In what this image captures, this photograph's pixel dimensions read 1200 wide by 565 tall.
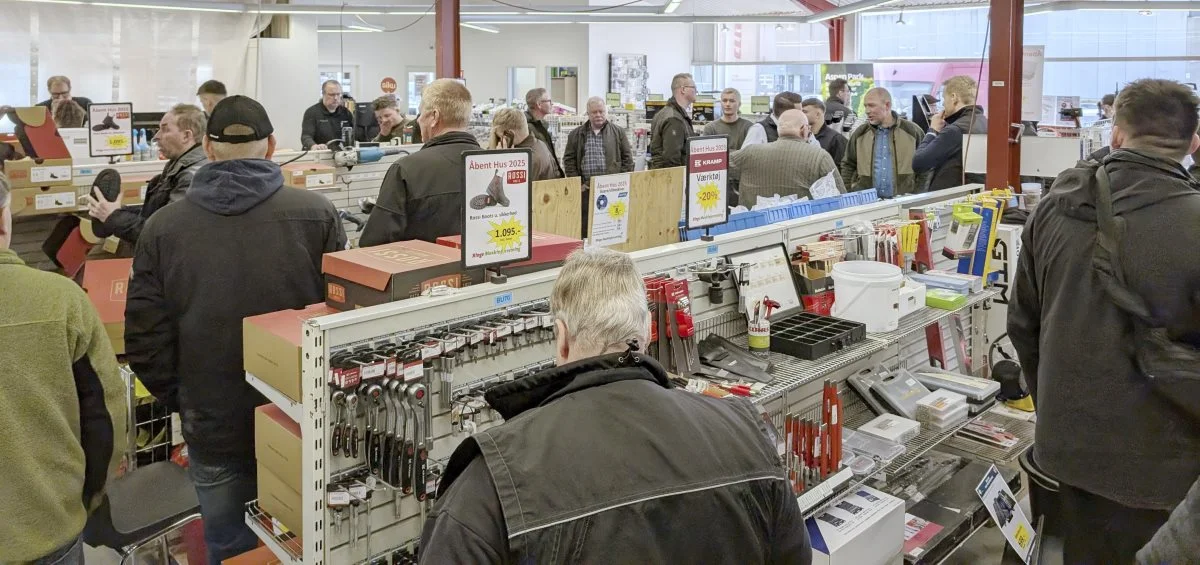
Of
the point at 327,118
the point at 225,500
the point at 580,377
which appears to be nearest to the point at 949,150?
the point at 225,500

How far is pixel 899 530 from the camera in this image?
3.18 metres

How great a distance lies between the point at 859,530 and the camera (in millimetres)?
2945

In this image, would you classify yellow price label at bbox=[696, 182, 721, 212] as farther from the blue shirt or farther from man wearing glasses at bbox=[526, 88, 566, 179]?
man wearing glasses at bbox=[526, 88, 566, 179]

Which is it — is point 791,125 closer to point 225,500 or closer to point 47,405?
point 225,500

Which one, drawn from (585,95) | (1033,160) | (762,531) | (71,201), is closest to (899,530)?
(762,531)

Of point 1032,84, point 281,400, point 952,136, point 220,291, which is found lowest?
point 281,400

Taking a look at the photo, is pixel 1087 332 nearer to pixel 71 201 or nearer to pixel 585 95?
pixel 71 201

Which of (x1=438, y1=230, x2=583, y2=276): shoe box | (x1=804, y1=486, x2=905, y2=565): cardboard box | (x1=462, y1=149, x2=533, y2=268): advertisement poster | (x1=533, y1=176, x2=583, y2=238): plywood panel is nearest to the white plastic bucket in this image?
(x1=804, y1=486, x2=905, y2=565): cardboard box

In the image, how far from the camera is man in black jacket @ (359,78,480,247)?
11.1ft

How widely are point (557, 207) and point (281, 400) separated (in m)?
1.28

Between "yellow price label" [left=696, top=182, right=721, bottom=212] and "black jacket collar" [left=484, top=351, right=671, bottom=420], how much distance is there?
1761 millimetres

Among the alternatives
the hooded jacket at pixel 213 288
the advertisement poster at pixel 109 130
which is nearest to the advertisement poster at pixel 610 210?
the hooded jacket at pixel 213 288

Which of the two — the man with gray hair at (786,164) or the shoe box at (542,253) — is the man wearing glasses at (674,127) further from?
the shoe box at (542,253)

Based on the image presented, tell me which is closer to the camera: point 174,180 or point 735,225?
point 735,225
